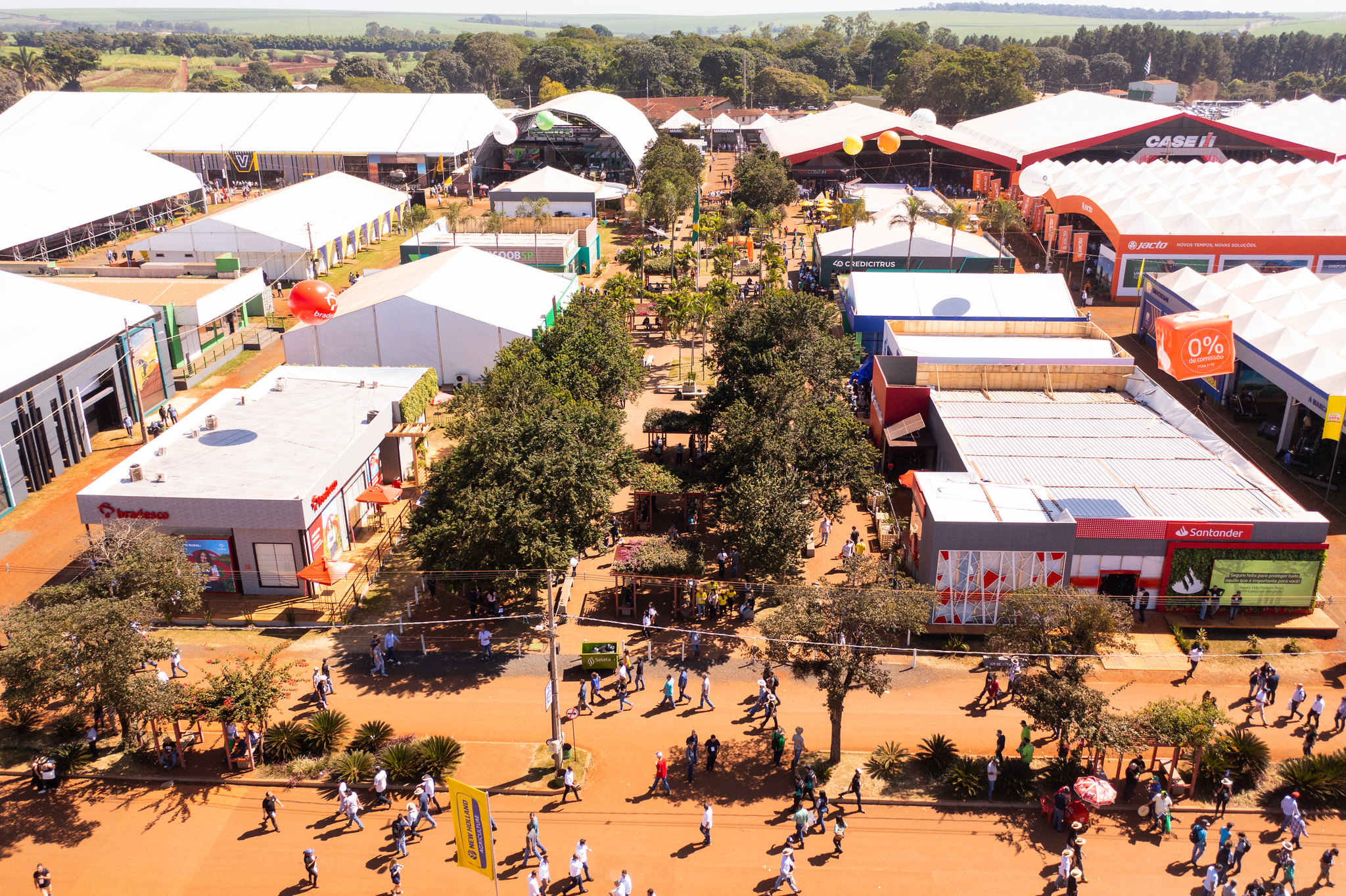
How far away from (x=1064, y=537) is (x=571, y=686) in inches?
599

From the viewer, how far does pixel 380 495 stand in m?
33.9

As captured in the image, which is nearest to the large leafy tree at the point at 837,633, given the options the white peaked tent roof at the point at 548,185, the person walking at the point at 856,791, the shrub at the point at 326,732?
the person walking at the point at 856,791

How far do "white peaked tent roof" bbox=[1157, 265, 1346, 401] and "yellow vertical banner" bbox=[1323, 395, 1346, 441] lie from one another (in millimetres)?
2321

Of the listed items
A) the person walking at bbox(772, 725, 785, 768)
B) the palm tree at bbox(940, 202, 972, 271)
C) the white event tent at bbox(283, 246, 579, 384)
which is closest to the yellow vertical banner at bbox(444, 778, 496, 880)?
the person walking at bbox(772, 725, 785, 768)

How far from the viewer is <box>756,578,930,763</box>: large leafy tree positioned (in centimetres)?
2198

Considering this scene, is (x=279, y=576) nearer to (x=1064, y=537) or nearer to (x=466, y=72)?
(x=1064, y=537)

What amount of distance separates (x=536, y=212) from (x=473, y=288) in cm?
1985

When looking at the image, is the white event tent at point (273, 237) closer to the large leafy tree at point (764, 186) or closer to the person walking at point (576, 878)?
the large leafy tree at point (764, 186)

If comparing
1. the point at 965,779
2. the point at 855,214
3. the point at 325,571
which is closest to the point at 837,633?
the point at 965,779

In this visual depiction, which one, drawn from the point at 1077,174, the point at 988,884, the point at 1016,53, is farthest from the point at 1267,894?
the point at 1016,53

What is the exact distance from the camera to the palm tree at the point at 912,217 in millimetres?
57969

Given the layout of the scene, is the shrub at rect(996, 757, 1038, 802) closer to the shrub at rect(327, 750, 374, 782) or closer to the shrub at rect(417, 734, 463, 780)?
the shrub at rect(417, 734, 463, 780)

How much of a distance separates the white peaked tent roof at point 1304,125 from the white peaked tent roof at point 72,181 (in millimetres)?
97434

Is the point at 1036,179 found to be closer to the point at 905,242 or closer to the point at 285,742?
the point at 905,242
